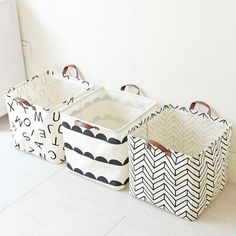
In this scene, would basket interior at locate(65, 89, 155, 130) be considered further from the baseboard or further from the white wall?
the baseboard

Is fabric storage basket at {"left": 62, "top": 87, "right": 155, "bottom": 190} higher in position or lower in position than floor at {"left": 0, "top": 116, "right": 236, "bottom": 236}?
higher

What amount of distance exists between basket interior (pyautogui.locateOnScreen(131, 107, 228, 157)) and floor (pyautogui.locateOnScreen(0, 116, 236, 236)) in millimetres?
250

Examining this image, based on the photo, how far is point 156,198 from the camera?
196cm

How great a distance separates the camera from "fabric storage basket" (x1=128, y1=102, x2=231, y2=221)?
6.01 ft

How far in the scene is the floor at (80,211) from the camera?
188 centimetres

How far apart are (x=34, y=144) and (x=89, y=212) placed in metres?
0.54

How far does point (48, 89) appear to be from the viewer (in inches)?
100

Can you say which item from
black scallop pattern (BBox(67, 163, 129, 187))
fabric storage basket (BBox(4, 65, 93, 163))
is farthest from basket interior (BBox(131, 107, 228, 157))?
fabric storage basket (BBox(4, 65, 93, 163))

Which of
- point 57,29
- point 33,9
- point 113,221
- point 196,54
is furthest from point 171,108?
point 33,9

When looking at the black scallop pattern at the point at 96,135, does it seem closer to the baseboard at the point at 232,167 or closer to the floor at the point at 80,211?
the floor at the point at 80,211

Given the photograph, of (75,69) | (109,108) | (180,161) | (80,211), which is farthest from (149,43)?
(80,211)

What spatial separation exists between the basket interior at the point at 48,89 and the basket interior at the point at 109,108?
0.14 meters

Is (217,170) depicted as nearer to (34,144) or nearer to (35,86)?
(34,144)

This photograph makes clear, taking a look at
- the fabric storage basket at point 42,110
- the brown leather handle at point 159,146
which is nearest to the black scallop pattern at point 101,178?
the fabric storage basket at point 42,110
